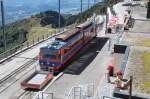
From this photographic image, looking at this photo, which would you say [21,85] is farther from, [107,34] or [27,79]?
[107,34]

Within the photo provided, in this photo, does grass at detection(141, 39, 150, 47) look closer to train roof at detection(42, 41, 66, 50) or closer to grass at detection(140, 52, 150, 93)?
grass at detection(140, 52, 150, 93)

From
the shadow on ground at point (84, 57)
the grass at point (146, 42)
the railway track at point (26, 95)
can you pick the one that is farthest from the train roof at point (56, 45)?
the grass at point (146, 42)

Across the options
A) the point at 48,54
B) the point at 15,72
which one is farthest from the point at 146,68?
the point at 15,72

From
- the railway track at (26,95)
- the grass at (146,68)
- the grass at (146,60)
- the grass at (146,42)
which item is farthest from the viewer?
the grass at (146,42)

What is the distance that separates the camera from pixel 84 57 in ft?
138

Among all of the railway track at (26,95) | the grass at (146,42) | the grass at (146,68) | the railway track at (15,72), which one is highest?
the grass at (146,42)

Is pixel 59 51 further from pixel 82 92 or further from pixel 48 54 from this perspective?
pixel 82 92

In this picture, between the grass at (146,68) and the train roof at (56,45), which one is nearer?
the grass at (146,68)

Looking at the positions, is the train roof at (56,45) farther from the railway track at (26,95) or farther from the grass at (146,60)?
the grass at (146,60)

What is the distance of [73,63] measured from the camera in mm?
39219

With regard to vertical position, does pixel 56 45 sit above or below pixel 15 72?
above

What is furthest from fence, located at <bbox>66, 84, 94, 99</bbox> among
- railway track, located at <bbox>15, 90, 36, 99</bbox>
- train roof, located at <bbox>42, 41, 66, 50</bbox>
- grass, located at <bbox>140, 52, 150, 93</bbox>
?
train roof, located at <bbox>42, 41, 66, 50</bbox>

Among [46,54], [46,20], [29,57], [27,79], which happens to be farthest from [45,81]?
[46,20]

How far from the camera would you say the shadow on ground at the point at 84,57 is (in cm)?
3697
